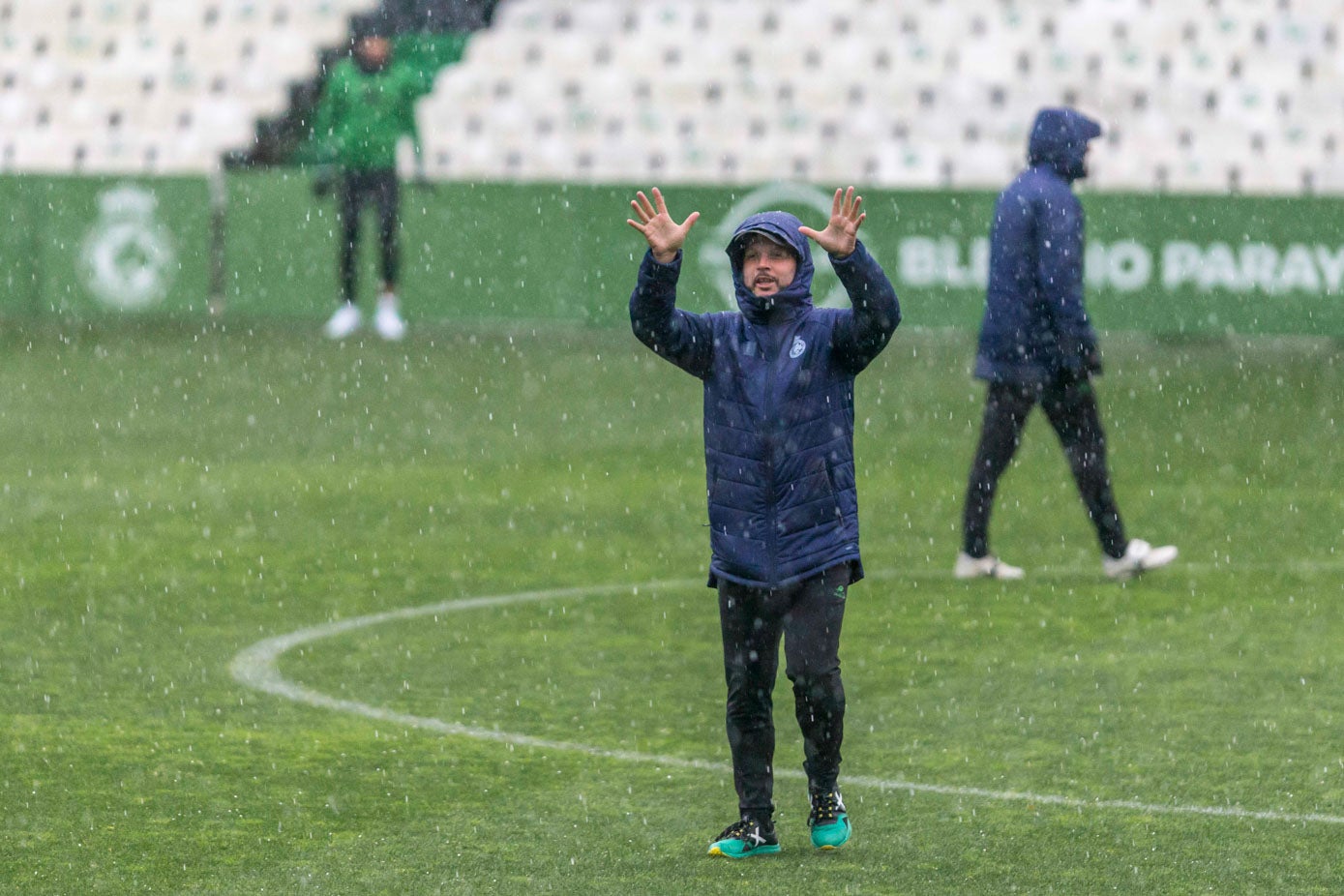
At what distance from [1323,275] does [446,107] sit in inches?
390

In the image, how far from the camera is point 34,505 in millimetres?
11555

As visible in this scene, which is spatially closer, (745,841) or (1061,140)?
(745,841)

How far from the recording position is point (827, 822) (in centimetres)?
559

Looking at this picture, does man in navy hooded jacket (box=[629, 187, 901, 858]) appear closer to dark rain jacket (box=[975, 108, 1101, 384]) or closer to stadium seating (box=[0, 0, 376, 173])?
dark rain jacket (box=[975, 108, 1101, 384])

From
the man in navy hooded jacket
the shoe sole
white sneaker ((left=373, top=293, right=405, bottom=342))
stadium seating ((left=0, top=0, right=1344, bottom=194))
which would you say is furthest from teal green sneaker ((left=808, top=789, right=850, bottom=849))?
stadium seating ((left=0, top=0, right=1344, bottom=194))

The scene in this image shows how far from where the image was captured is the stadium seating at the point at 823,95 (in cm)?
2369

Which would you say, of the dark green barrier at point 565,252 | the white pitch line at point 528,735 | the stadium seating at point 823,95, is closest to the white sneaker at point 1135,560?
the white pitch line at point 528,735

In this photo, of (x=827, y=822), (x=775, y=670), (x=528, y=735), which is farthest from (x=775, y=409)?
(x=528, y=735)

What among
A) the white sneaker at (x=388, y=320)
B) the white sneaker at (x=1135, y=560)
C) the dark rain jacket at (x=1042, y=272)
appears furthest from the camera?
the white sneaker at (x=388, y=320)

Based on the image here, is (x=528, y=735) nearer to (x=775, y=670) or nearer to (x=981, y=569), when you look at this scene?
(x=775, y=670)

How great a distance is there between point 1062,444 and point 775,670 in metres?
4.28

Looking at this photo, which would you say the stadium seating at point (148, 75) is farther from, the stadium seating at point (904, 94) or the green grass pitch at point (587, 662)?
the green grass pitch at point (587, 662)

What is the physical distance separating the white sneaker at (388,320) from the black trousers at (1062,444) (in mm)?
10420

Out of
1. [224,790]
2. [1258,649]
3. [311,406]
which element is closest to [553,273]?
[311,406]
